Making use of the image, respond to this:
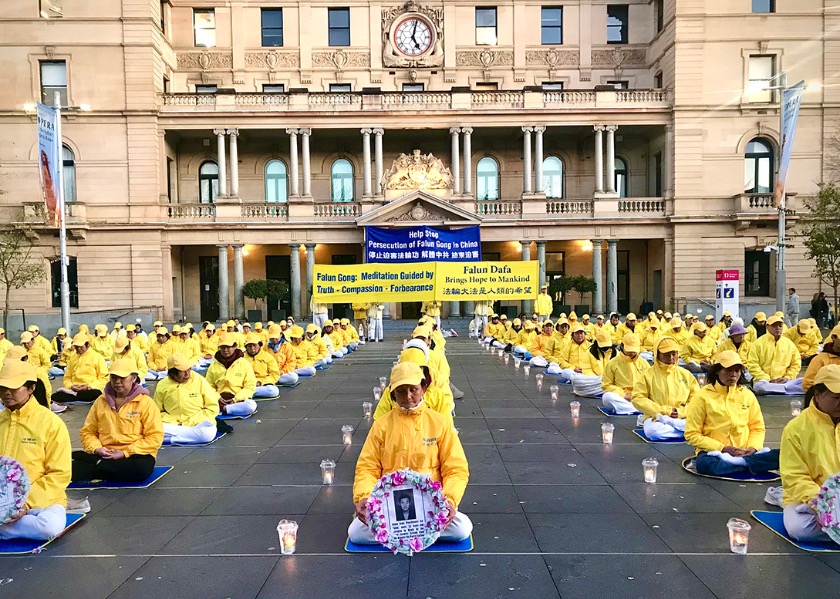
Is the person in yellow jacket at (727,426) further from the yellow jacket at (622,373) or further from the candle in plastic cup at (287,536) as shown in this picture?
the candle in plastic cup at (287,536)

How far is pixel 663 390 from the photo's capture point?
8.55 meters

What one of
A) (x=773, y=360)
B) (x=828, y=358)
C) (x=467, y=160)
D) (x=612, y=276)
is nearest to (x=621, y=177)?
(x=612, y=276)

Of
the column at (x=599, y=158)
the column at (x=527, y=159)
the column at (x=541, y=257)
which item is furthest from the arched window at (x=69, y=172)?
the column at (x=599, y=158)

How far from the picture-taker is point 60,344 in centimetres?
1831

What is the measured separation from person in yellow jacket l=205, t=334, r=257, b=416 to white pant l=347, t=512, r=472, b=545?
20.1 feet

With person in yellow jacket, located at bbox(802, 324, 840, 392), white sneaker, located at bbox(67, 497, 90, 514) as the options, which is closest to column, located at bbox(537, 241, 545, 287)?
person in yellow jacket, located at bbox(802, 324, 840, 392)

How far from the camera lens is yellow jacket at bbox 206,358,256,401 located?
10711 millimetres

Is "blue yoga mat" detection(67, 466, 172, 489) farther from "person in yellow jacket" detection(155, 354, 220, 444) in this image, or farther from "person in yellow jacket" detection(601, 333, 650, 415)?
"person in yellow jacket" detection(601, 333, 650, 415)

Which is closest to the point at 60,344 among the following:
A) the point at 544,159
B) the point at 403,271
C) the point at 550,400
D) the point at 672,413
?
the point at 403,271

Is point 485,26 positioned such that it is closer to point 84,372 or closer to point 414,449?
point 84,372

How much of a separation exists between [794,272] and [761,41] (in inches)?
510

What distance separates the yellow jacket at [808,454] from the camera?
4734mm

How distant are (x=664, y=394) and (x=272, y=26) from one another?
1378 inches

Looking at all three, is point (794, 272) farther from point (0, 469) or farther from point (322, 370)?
point (0, 469)
